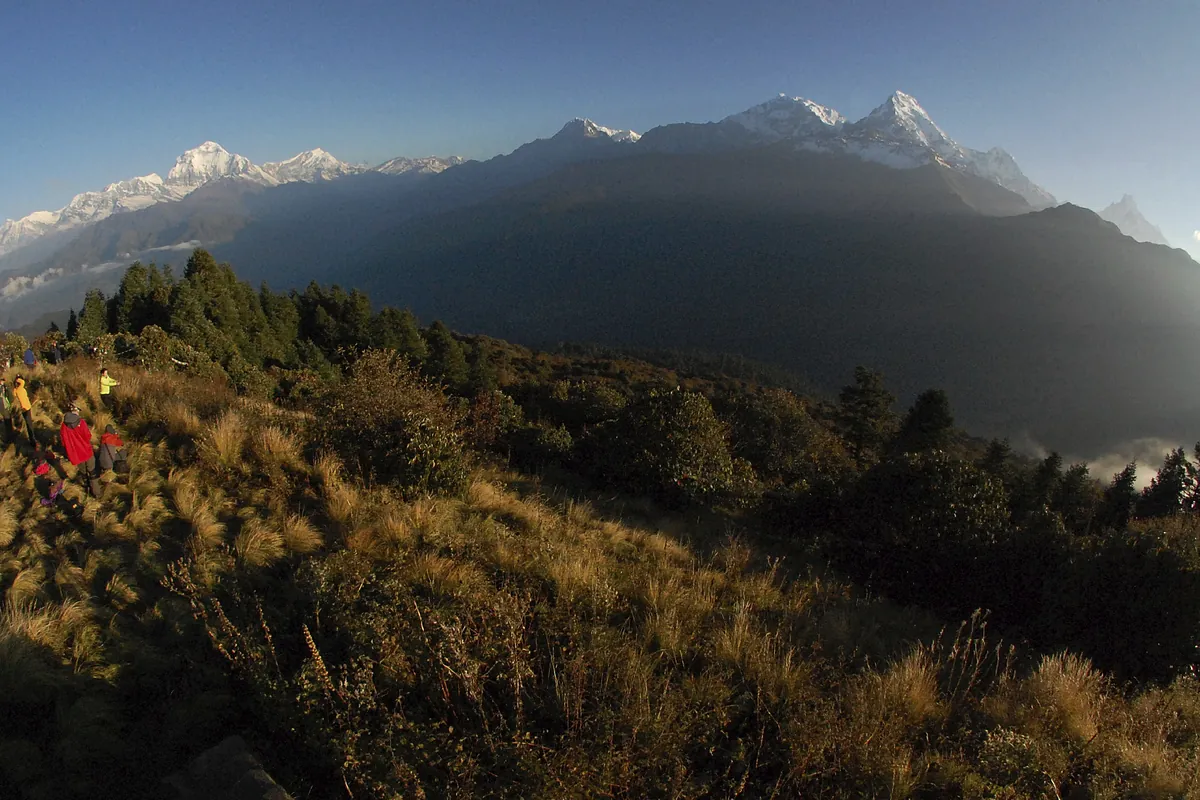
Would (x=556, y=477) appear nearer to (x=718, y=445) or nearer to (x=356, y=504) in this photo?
(x=718, y=445)

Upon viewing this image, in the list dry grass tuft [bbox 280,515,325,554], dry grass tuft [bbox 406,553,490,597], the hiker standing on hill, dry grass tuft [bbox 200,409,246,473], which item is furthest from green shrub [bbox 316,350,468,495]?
the hiker standing on hill

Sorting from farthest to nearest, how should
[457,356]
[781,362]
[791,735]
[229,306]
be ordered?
[781,362] → [457,356] → [229,306] → [791,735]

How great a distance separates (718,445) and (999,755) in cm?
677

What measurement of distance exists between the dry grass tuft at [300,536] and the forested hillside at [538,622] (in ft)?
0.12

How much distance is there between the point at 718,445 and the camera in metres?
9.87

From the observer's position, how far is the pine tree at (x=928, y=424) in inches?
1353

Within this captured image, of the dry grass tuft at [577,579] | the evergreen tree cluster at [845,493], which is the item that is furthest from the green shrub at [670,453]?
the dry grass tuft at [577,579]

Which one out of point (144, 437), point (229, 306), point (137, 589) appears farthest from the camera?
point (229, 306)

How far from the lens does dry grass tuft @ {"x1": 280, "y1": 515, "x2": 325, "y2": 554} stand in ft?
16.1

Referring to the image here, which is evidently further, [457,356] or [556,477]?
[457,356]

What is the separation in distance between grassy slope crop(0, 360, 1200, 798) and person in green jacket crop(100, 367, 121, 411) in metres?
2.44

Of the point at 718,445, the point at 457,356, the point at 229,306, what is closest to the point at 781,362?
the point at 457,356

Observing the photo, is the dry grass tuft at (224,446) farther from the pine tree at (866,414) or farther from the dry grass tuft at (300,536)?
the pine tree at (866,414)

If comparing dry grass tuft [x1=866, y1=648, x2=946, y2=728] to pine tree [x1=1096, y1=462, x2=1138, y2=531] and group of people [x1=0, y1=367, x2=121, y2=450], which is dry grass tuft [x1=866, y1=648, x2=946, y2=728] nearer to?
group of people [x1=0, y1=367, x2=121, y2=450]
